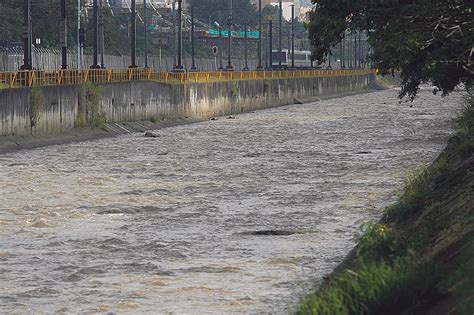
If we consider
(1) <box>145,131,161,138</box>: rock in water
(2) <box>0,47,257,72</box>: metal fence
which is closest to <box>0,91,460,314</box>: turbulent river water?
(1) <box>145,131,161,138</box>: rock in water

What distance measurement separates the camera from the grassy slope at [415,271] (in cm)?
1139

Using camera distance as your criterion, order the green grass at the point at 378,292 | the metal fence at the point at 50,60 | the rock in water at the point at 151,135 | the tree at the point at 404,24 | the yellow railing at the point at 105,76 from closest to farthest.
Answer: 1. the green grass at the point at 378,292
2. the tree at the point at 404,24
3. the yellow railing at the point at 105,76
4. the rock in water at the point at 151,135
5. the metal fence at the point at 50,60

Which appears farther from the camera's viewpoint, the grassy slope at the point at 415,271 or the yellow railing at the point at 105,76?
the yellow railing at the point at 105,76

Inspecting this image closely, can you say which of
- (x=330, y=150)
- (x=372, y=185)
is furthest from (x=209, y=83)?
(x=372, y=185)

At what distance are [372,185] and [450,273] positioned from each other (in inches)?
791

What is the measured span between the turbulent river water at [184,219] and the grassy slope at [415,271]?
1823mm

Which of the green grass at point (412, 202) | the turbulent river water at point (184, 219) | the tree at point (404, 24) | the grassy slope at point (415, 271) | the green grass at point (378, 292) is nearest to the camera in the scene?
the grassy slope at point (415, 271)

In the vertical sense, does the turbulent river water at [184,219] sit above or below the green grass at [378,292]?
below

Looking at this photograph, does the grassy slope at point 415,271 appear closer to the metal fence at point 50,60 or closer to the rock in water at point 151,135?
the rock in water at point 151,135

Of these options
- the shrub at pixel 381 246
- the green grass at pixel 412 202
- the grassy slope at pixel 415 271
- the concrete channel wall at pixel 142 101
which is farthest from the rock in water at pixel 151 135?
the shrub at pixel 381 246

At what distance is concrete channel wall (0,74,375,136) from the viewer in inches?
1847

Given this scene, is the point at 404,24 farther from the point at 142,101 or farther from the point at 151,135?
the point at 142,101

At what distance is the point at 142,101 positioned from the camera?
2530 inches

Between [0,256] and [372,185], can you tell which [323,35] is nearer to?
[372,185]
